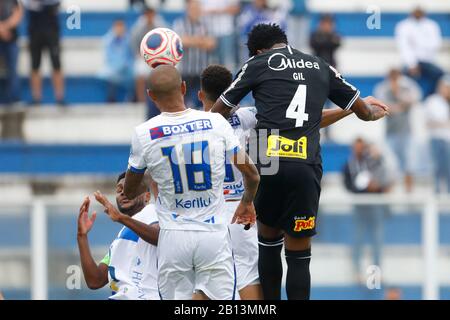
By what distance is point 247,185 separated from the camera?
852 centimetres

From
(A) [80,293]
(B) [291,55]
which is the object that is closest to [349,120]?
(A) [80,293]

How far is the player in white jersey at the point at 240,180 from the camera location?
957cm

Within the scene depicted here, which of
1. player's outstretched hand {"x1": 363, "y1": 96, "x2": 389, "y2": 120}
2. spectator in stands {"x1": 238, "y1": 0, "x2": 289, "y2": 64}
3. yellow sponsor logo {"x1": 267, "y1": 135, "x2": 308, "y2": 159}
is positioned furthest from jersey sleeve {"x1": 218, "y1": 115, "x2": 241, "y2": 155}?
spectator in stands {"x1": 238, "y1": 0, "x2": 289, "y2": 64}

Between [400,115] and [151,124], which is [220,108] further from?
[400,115]

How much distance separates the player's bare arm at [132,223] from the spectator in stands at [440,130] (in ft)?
30.3

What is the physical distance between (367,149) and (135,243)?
7736 millimetres

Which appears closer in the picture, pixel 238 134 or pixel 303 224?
pixel 303 224

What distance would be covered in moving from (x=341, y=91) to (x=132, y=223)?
2.09 metres

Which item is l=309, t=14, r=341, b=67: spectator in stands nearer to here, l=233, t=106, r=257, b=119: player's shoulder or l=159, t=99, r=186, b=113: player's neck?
l=233, t=106, r=257, b=119: player's shoulder

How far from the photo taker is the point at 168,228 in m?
8.52

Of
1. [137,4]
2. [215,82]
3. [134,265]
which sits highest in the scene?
[137,4]

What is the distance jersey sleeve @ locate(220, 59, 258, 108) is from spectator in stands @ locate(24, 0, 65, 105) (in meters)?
8.90

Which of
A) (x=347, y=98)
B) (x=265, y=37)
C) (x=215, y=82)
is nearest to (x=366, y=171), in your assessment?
(x=347, y=98)

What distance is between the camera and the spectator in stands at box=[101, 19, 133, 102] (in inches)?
712
